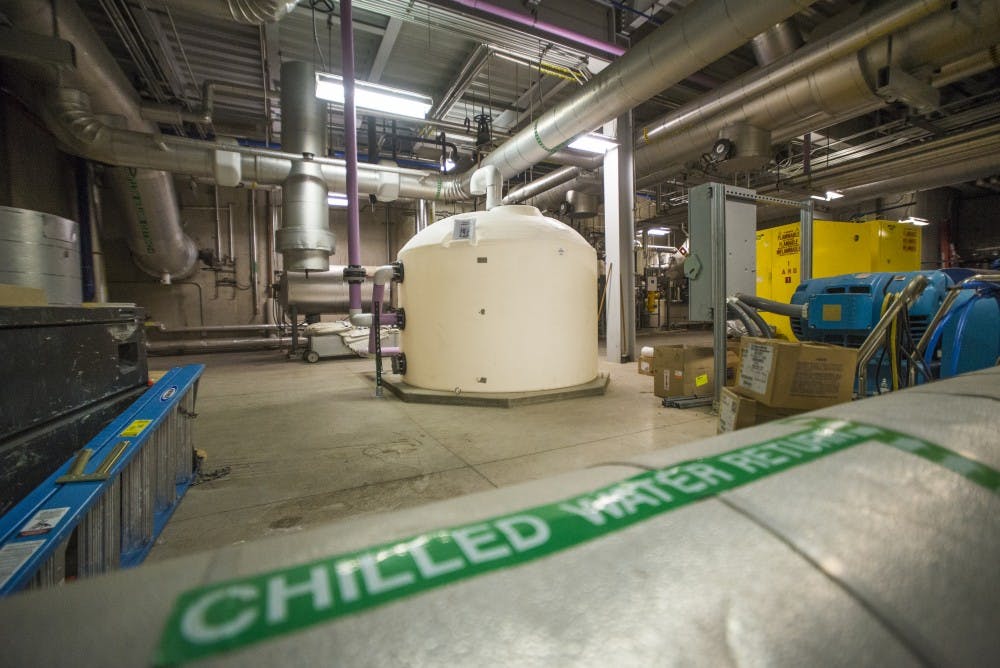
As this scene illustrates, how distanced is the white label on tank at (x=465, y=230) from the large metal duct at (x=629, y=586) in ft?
9.79

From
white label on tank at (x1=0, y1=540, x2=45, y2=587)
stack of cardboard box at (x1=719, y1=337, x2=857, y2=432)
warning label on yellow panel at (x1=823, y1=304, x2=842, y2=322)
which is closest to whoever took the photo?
white label on tank at (x1=0, y1=540, x2=45, y2=587)

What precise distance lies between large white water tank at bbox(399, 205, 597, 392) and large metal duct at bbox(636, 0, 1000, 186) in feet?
9.60

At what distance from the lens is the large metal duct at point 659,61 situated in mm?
3084

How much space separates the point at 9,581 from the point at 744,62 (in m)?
8.03

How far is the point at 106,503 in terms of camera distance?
1.10 metres

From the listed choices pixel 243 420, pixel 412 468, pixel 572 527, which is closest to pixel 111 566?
pixel 412 468

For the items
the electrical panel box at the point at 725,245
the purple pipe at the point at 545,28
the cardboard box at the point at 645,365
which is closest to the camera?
the electrical panel box at the point at 725,245

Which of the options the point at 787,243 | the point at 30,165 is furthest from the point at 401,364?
the point at 30,165

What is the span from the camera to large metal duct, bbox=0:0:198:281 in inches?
139

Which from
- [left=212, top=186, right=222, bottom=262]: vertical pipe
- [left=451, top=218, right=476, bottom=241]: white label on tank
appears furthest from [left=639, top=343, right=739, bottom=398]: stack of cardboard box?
[left=212, top=186, right=222, bottom=262]: vertical pipe

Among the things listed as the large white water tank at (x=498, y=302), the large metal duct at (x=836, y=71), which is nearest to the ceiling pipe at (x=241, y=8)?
the large white water tank at (x=498, y=302)

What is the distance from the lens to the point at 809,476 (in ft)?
1.79

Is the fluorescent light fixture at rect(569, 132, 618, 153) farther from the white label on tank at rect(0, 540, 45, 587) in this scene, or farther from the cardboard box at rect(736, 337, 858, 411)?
the white label on tank at rect(0, 540, 45, 587)

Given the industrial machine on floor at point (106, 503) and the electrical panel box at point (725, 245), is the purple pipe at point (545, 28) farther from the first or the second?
the industrial machine on floor at point (106, 503)
